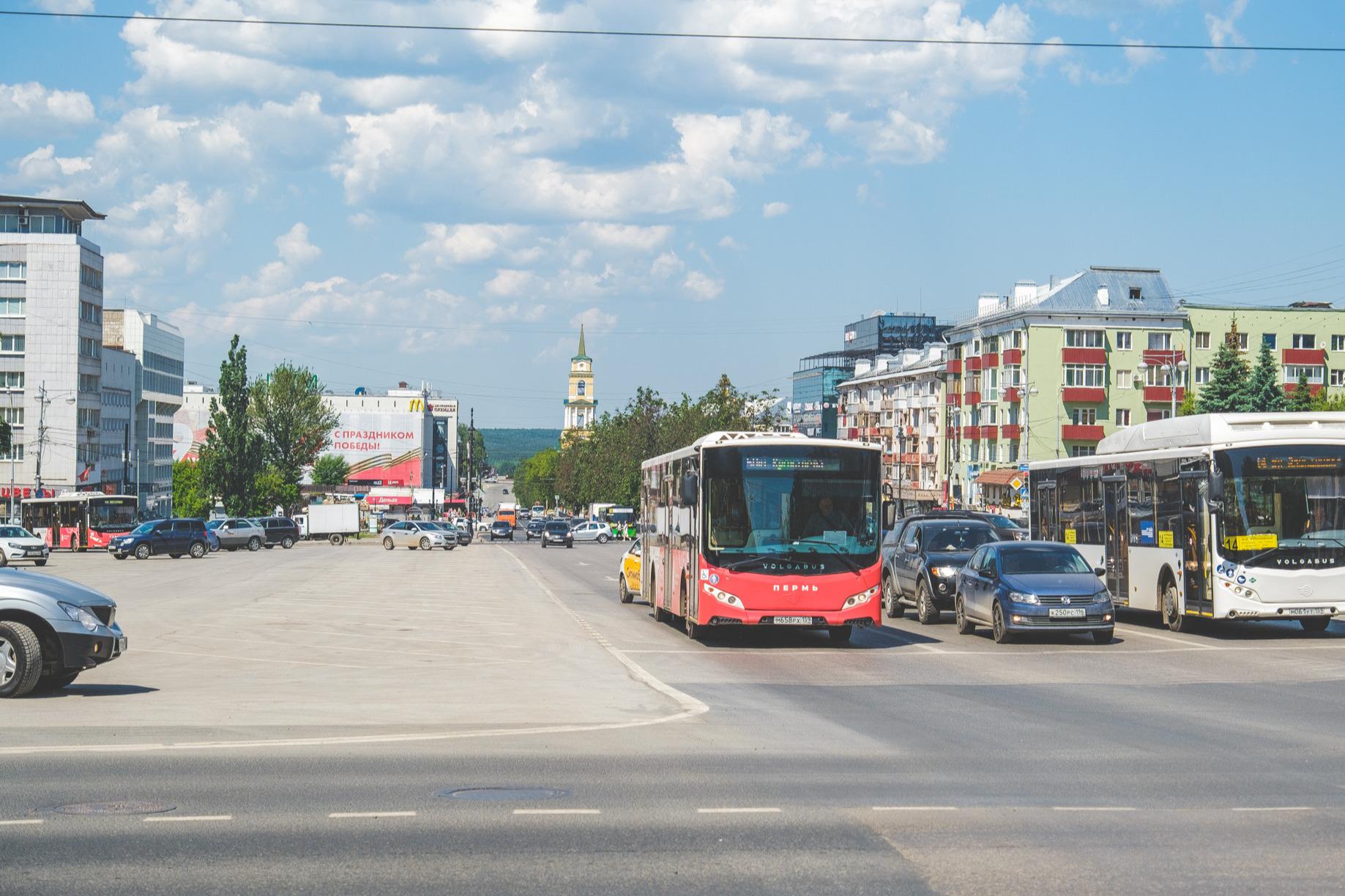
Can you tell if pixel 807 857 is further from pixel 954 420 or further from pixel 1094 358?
pixel 954 420

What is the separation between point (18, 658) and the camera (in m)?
13.8

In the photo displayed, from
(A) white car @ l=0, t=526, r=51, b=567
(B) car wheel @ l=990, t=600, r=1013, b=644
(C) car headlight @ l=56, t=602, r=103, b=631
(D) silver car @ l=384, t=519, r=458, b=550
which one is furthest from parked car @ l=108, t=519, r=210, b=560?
(C) car headlight @ l=56, t=602, r=103, b=631

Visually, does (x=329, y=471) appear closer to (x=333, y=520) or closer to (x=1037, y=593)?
(x=333, y=520)

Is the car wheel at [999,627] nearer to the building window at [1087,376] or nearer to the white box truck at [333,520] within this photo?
the building window at [1087,376]

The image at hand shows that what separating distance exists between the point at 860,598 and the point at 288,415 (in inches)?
4371

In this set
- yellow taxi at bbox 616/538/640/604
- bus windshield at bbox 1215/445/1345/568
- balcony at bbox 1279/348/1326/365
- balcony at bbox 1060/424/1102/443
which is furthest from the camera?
balcony at bbox 1279/348/1326/365

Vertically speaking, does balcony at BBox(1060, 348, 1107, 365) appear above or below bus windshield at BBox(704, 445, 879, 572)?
above

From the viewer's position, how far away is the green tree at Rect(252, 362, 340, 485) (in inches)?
4975

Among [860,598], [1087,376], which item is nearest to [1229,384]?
[1087,376]

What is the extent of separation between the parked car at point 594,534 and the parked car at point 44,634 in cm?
9408

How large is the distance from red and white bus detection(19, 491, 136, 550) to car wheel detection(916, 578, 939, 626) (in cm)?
5395

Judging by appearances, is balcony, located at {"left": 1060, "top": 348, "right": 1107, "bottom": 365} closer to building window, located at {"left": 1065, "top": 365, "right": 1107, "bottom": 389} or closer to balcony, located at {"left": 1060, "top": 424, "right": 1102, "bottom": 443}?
building window, located at {"left": 1065, "top": 365, "right": 1107, "bottom": 389}

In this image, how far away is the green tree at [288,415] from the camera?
126 metres

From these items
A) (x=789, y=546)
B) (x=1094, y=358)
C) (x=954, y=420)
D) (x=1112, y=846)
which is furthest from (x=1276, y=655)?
(x=954, y=420)
